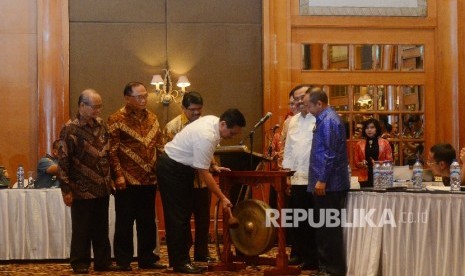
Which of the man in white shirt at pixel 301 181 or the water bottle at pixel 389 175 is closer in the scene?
the water bottle at pixel 389 175

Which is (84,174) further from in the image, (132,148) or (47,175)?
(47,175)

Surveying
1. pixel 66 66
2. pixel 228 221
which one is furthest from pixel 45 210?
pixel 66 66

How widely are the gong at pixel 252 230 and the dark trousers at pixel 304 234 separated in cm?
35

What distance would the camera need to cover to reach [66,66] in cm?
841

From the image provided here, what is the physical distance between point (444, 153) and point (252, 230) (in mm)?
1399

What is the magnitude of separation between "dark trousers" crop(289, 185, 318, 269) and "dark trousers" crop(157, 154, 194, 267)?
0.83 meters

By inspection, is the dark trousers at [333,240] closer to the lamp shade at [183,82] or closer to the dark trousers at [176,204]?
the dark trousers at [176,204]

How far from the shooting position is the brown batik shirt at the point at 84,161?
558 centimetres

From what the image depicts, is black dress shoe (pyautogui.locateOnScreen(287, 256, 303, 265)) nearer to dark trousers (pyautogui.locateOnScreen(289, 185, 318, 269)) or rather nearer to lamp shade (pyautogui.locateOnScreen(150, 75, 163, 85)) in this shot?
dark trousers (pyautogui.locateOnScreen(289, 185, 318, 269))

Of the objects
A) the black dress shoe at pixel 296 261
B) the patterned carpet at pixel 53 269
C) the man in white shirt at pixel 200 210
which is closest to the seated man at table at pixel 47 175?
the patterned carpet at pixel 53 269

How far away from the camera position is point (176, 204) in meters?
5.49

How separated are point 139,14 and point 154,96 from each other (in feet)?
2.89

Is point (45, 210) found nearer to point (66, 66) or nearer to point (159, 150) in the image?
point (159, 150)

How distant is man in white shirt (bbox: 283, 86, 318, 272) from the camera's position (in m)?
5.79
